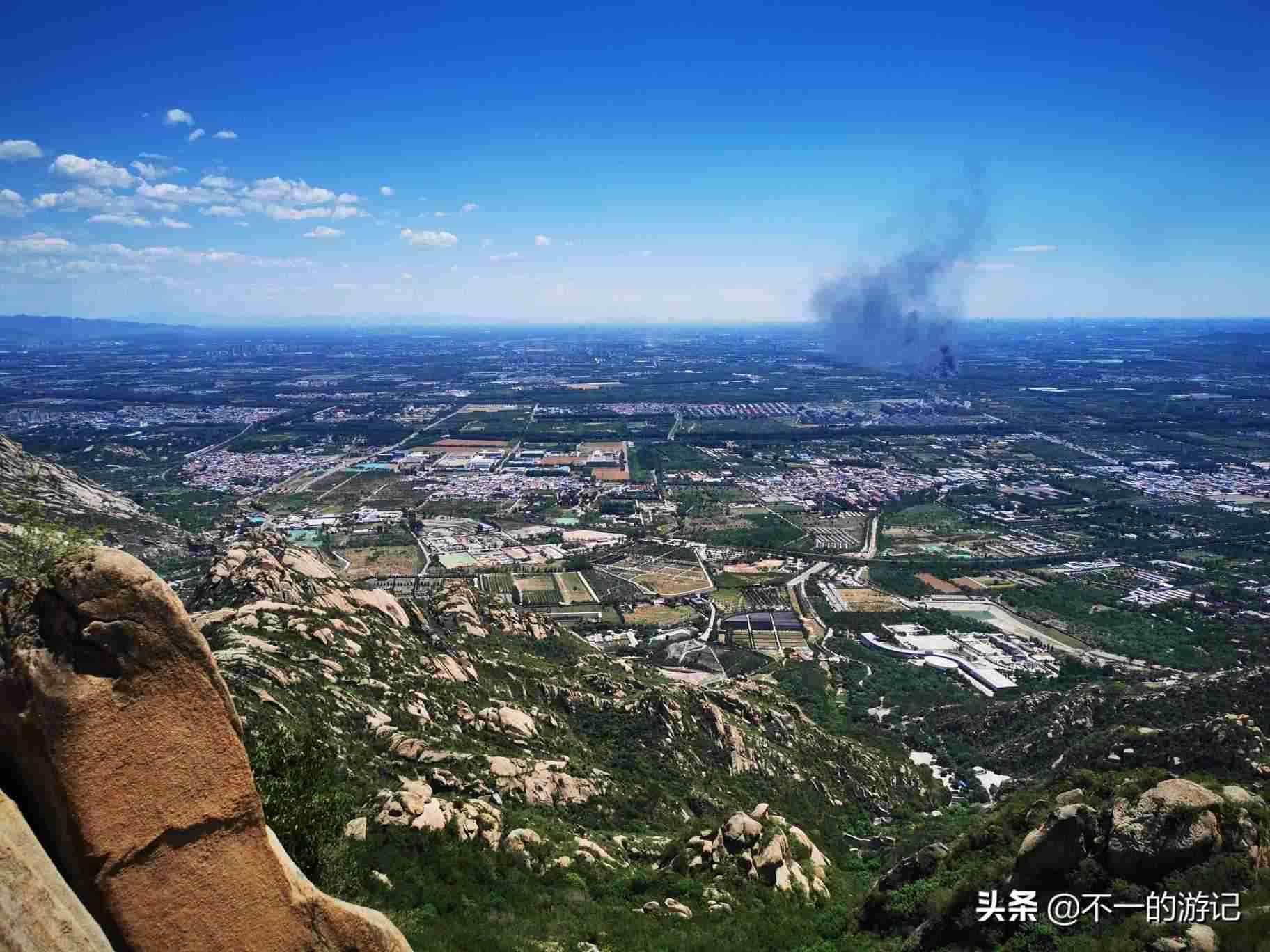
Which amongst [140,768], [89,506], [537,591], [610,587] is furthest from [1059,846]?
[89,506]

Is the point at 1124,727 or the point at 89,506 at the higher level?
the point at 89,506

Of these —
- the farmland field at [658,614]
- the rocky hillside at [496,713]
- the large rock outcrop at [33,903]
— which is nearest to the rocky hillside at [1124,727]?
the rocky hillside at [496,713]

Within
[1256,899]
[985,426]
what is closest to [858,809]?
[1256,899]

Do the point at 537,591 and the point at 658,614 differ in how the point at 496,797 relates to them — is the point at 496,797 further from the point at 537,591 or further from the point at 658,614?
the point at 537,591

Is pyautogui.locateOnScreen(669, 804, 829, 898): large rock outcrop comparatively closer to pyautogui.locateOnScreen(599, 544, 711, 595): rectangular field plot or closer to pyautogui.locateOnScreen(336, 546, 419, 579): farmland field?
pyautogui.locateOnScreen(599, 544, 711, 595): rectangular field plot

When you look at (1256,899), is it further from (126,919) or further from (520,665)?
(520,665)

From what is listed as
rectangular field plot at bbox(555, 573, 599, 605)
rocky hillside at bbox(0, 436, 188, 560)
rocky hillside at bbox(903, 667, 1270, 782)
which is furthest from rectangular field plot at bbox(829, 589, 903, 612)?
rocky hillside at bbox(0, 436, 188, 560)
